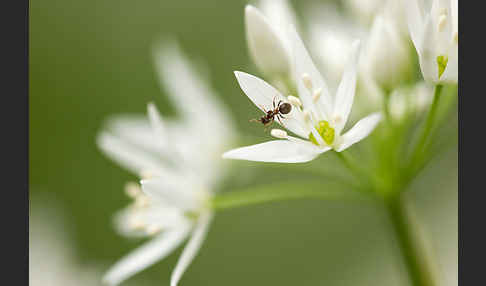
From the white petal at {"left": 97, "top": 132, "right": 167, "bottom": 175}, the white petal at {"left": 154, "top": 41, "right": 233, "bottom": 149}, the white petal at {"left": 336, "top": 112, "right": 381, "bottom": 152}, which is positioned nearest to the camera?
the white petal at {"left": 336, "top": 112, "right": 381, "bottom": 152}

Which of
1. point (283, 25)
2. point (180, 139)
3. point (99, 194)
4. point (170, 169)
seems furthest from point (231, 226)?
point (283, 25)

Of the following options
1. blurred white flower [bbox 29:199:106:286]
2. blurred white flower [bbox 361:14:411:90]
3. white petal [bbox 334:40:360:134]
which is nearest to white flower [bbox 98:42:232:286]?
blurred white flower [bbox 29:199:106:286]

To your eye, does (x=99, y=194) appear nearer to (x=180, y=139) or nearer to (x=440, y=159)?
(x=180, y=139)

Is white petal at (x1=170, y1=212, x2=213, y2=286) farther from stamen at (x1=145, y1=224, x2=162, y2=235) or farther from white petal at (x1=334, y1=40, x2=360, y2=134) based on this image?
white petal at (x1=334, y1=40, x2=360, y2=134)

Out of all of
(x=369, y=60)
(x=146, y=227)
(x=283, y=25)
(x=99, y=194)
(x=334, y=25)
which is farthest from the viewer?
(x=99, y=194)

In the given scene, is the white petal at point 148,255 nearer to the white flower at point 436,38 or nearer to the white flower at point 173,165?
the white flower at point 173,165

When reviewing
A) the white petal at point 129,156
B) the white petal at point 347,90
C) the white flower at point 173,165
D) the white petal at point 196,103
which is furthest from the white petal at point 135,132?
the white petal at point 347,90
